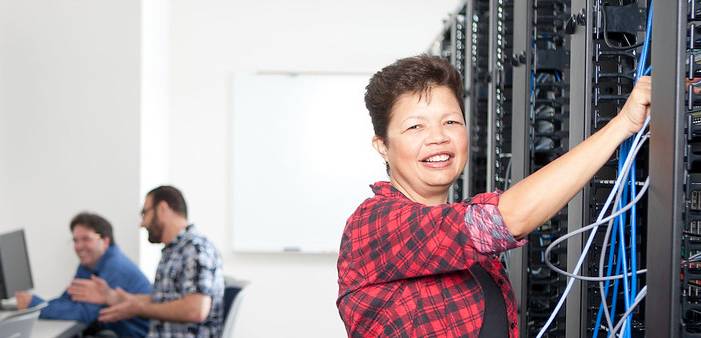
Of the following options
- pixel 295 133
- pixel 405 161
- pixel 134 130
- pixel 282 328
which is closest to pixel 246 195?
pixel 295 133

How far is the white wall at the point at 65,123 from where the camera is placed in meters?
4.52

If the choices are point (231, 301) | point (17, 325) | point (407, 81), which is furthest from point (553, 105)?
point (231, 301)

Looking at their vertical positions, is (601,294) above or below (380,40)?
below

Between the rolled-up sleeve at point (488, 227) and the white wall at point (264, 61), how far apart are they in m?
4.48

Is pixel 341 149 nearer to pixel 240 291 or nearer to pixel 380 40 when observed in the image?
pixel 380 40

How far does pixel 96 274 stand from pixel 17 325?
1.07 m

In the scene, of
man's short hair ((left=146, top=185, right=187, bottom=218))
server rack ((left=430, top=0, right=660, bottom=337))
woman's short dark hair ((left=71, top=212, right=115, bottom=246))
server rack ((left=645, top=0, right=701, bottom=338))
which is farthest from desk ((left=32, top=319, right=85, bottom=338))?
server rack ((left=645, top=0, right=701, bottom=338))

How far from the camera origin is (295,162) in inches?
222

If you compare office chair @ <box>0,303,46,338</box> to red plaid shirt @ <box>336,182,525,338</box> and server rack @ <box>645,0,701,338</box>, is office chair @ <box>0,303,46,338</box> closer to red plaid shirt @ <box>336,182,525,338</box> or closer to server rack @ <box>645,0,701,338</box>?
red plaid shirt @ <box>336,182,525,338</box>

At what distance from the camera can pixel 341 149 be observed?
565cm

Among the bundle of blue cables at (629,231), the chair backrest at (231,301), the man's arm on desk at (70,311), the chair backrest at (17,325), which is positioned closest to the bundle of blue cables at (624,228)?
→ the bundle of blue cables at (629,231)

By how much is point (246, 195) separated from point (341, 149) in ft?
2.19

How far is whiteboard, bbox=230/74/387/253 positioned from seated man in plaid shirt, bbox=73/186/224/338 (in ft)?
5.61

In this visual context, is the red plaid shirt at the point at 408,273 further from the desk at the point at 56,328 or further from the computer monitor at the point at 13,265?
the computer monitor at the point at 13,265
